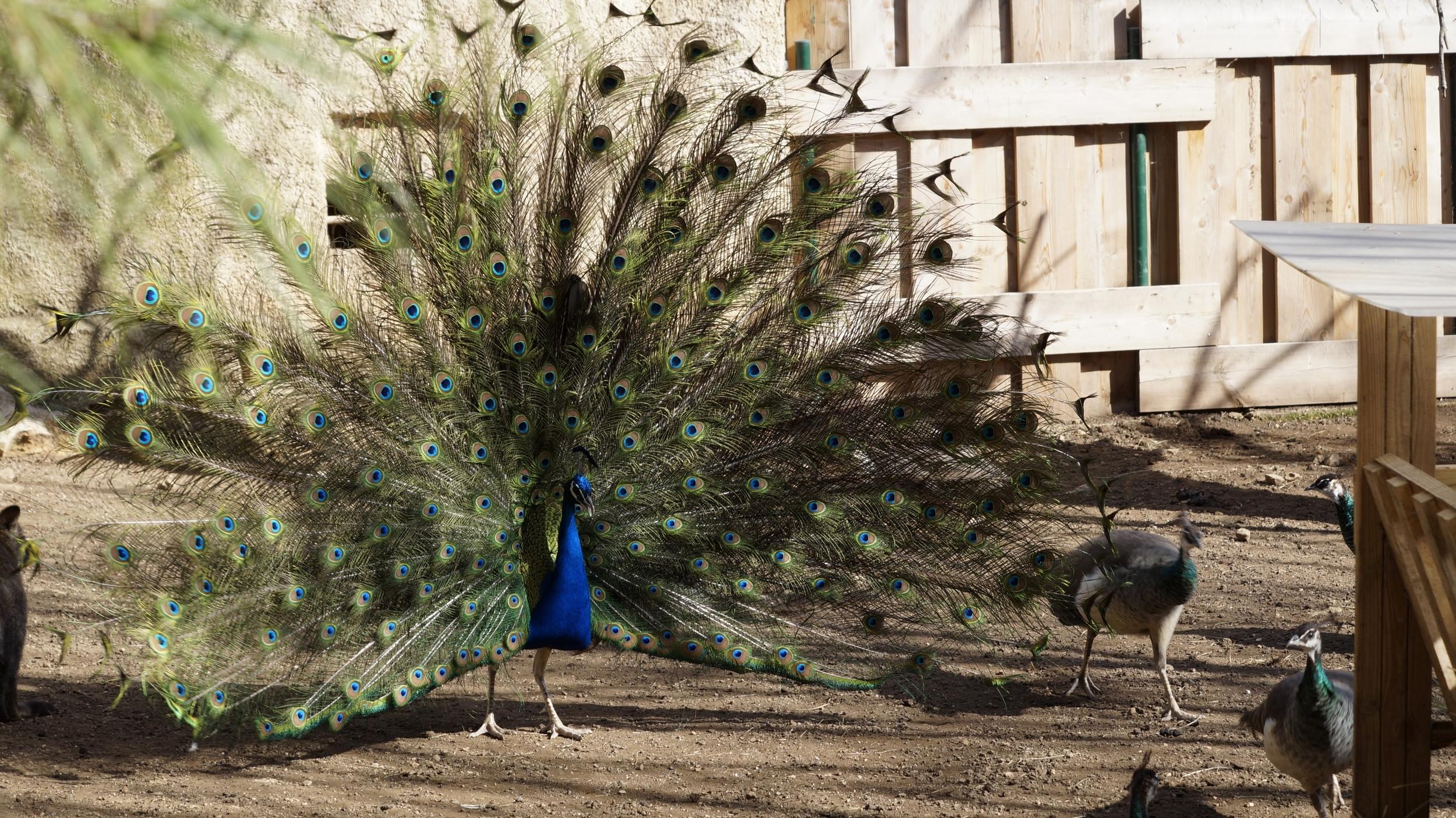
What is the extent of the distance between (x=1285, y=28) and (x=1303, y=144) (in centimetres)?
79

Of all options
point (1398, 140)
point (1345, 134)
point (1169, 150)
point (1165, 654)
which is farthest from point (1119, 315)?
point (1165, 654)

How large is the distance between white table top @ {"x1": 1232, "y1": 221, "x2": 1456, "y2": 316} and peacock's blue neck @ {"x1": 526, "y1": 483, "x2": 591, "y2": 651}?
2.40 metres

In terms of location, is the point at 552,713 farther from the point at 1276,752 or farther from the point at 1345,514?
the point at 1345,514

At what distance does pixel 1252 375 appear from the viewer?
8445mm

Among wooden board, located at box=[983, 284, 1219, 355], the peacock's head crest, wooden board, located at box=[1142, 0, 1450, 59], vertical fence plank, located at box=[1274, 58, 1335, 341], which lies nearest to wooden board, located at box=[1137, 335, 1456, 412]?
wooden board, located at box=[983, 284, 1219, 355]

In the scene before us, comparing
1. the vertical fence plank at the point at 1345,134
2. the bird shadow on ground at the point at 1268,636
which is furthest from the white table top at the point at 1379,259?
the vertical fence plank at the point at 1345,134

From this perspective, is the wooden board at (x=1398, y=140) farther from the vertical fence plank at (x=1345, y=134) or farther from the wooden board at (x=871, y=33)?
the wooden board at (x=871, y=33)

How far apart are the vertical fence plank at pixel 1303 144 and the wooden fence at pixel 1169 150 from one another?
0.01m

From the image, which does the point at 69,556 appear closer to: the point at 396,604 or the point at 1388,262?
the point at 396,604

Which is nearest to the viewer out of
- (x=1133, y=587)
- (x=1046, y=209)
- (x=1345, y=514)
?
(x=1133, y=587)

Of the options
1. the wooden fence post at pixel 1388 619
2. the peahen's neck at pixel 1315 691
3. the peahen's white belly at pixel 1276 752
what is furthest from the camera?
the peahen's white belly at pixel 1276 752

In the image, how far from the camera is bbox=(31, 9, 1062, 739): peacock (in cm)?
425

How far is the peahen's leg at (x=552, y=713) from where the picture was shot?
457 cm

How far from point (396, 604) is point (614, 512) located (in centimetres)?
87
